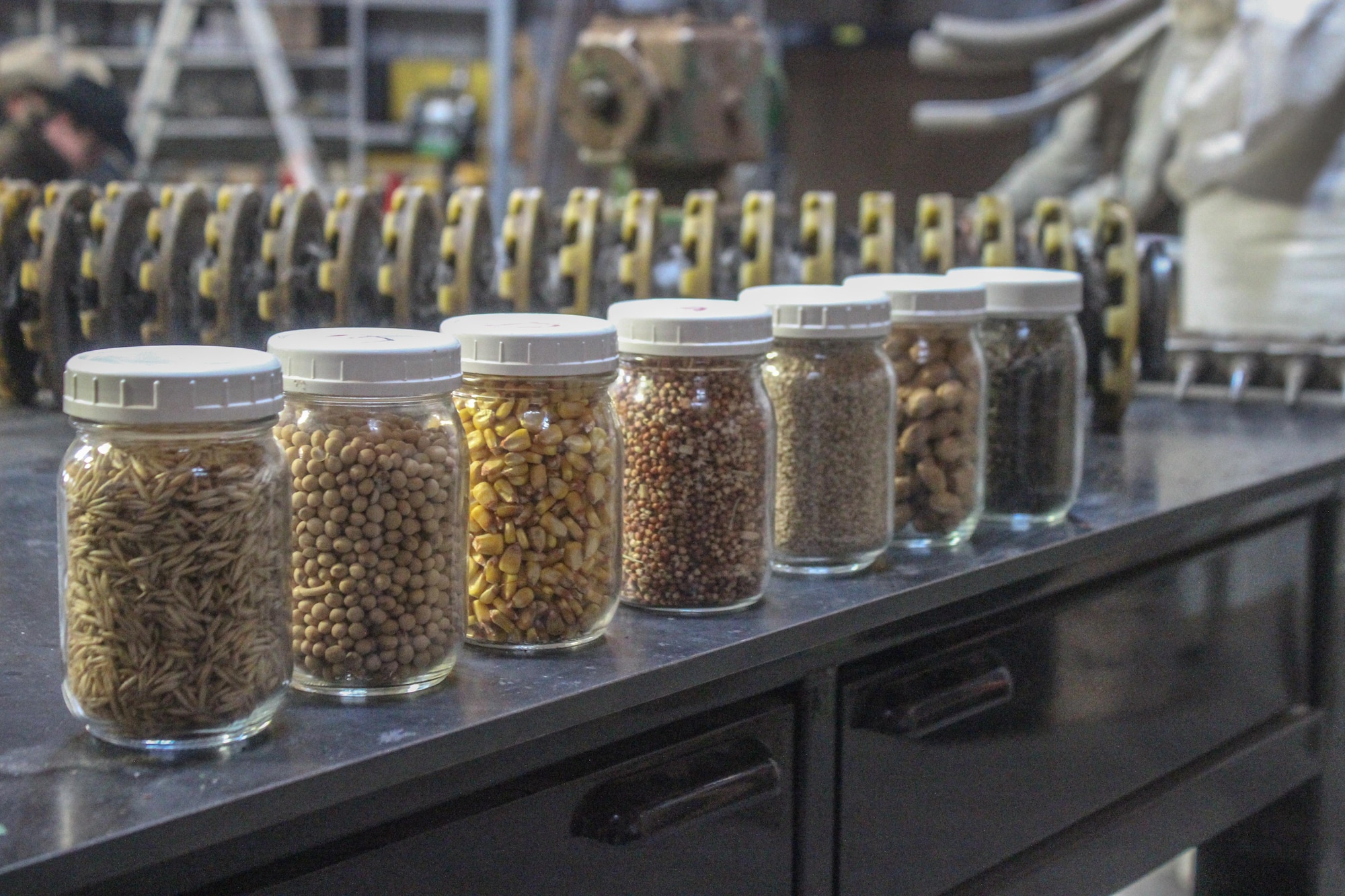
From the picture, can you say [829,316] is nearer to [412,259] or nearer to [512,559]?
[512,559]

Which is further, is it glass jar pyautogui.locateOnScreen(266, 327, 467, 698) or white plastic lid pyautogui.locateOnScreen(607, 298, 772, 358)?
white plastic lid pyautogui.locateOnScreen(607, 298, 772, 358)

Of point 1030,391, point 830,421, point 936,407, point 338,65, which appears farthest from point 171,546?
point 338,65

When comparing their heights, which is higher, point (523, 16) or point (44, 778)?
point (523, 16)

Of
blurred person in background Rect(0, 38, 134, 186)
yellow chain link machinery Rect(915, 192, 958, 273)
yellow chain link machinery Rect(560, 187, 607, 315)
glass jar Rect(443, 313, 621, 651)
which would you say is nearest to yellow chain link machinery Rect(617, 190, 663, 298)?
yellow chain link machinery Rect(560, 187, 607, 315)

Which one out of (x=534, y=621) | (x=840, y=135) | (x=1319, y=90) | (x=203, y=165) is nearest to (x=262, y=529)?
(x=534, y=621)

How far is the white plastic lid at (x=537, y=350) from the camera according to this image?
2.18ft

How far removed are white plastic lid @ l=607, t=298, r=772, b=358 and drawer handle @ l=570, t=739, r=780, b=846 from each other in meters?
0.20

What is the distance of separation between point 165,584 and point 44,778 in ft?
0.28

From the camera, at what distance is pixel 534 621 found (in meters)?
0.70

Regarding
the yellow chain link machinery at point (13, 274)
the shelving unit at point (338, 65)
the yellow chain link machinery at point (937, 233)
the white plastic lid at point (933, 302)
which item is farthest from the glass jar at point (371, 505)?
the shelving unit at point (338, 65)

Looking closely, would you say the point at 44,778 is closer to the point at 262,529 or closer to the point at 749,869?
the point at 262,529

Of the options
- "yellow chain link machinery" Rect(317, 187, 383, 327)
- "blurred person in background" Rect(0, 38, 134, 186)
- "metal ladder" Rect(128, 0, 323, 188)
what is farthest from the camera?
"metal ladder" Rect(128, 0, 323, 188)

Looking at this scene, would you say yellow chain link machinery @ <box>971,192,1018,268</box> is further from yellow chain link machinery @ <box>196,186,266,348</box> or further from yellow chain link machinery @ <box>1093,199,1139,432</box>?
yellow chain link machinery @ <box>196,186,266,348</box>

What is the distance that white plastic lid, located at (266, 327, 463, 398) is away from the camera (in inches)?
23.8
